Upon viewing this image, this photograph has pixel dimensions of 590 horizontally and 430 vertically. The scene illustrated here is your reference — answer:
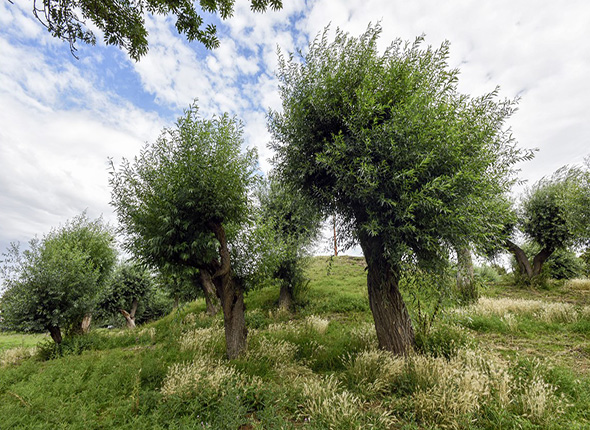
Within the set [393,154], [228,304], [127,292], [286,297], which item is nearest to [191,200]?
[228,304]

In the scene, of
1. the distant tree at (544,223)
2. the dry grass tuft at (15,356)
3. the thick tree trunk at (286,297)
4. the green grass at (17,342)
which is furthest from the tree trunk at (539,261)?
the green grass at (17,342)

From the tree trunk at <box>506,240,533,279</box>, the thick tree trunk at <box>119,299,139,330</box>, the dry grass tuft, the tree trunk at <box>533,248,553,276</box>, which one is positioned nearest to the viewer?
the dry grass tuft

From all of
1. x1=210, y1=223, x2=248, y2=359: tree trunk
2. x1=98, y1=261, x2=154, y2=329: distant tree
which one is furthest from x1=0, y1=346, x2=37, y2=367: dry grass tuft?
x1=210, y1=223, x2=248, y2=359: tree trunk

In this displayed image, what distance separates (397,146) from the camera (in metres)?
5.49

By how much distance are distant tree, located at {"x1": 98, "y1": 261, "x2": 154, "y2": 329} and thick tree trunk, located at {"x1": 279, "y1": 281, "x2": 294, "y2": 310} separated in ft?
44.8

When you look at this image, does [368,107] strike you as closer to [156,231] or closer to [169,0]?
[169,0]

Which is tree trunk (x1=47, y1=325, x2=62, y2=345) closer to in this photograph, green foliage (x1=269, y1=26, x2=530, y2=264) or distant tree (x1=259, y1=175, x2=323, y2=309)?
distant tree (x1=259, y1=175, x2=323, y2=309)

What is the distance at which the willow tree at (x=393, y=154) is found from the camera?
5602mm

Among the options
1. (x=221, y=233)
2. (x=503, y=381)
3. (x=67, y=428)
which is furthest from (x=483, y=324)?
(x=67, y=428)

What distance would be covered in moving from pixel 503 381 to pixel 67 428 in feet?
28.7

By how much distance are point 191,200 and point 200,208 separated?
1.17ft

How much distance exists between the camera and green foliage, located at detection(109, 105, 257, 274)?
689 centimetres

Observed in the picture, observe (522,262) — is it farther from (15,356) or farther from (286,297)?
(15,356)

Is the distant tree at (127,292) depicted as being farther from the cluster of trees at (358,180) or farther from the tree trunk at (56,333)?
the cluster of trees at (358,180)
